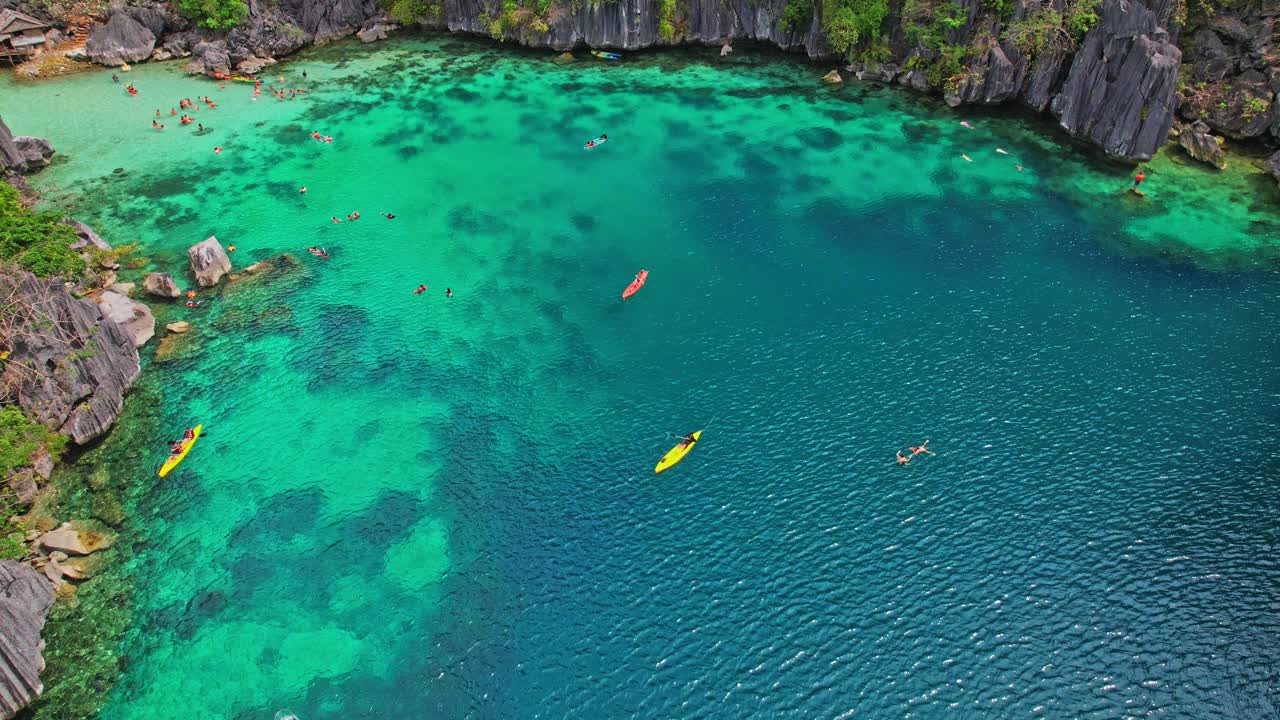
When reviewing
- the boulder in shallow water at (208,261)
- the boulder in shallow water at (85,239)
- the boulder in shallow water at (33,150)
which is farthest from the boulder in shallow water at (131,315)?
the boulder in shallow water at (33,150)

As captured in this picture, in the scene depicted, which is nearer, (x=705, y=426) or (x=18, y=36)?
(x=705, y=426)

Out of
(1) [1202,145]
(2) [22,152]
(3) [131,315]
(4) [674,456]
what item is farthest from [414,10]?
(1) [1202,145]

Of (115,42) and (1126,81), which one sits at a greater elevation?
(1126,81)

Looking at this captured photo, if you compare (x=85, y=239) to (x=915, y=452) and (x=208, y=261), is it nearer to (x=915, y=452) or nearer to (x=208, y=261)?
(x=208, y=261)

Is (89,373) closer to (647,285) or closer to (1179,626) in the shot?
(647,285)

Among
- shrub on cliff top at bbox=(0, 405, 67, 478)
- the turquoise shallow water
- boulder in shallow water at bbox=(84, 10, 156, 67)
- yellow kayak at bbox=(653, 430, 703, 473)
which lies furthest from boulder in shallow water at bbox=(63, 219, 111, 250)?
yellow kayak at bbox=(653, 430, 703, 473)

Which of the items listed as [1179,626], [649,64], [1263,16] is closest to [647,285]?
[1179,626]

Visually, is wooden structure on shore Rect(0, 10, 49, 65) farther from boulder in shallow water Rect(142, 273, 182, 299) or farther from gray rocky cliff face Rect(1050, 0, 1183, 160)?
gray rocky cliff face Rect(1050, 0, 1183, 160)
